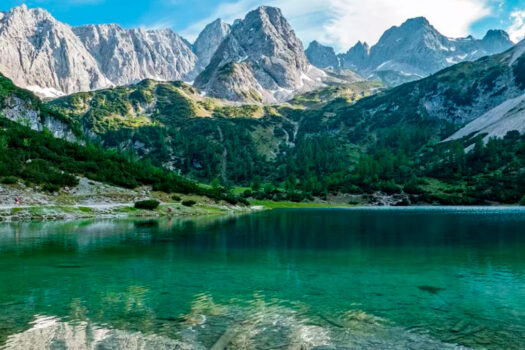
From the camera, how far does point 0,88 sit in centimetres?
17838

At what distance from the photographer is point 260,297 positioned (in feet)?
69.5

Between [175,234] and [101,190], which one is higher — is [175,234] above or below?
below

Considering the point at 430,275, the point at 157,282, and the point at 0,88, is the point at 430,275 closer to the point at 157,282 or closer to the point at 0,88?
the point at 157,282

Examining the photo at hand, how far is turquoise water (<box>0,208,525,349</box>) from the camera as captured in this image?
14867 mm

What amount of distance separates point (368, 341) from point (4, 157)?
10651 cm

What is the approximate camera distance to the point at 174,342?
14328 millimetres

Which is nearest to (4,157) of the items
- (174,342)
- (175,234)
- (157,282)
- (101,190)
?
(101,190)

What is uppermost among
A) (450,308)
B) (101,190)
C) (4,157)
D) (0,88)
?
(0,88)

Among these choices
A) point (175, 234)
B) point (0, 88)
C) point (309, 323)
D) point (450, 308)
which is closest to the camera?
point (309, 323)

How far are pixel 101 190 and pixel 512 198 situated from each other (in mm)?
180686

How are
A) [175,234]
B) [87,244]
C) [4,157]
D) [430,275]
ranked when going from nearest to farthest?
[430,275]
[87,244]
[175,234]
[4,157]

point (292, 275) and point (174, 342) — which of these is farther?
point (292, 275)

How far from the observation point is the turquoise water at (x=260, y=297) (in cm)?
1487

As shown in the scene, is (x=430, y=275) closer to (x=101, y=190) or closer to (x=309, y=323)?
(x=309, y=323)
